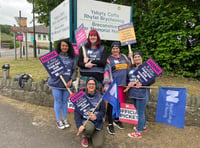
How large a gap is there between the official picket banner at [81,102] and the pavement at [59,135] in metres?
0.63

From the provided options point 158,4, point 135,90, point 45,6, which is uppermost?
point 45,6

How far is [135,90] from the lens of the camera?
296cm

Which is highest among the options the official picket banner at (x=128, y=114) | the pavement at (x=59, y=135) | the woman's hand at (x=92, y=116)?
the woman's hand at (x=92, y=116)

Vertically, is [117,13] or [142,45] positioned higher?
[117,13]

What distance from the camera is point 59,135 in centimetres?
310

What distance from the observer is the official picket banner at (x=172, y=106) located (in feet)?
8.88

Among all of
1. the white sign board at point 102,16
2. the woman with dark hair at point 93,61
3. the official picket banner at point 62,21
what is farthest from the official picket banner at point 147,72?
the official picket banner at point 62,21

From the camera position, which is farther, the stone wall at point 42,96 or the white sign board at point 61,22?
the white sign board at point 61,22

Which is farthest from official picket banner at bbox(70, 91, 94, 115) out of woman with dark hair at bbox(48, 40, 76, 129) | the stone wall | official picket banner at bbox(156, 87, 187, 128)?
the stone wall

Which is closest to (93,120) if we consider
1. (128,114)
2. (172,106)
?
(128,114)

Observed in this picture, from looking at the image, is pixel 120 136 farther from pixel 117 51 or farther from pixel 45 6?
pixel 45 6

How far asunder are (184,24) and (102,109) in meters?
4.57

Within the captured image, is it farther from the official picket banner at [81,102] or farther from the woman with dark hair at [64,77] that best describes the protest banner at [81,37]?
the official picket banner at [81,102]

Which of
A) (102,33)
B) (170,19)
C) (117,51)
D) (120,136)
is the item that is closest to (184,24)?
(170,19)
